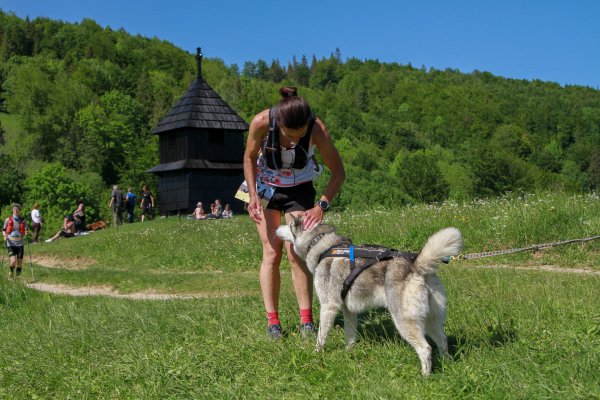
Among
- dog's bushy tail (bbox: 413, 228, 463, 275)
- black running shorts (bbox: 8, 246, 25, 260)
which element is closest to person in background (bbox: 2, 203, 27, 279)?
black running shorts (bbox: 8, 246, 25, 260)

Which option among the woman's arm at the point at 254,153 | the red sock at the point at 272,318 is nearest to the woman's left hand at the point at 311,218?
the woman's arm at the point at 254,153

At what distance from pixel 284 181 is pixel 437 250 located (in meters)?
1.87

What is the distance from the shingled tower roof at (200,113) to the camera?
38.4 m

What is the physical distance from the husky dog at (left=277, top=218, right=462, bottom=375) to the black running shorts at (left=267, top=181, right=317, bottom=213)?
53 centimetres

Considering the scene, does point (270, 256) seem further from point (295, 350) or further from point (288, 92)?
point (288, 92)

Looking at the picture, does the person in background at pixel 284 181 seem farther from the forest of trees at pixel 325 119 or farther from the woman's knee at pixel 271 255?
the forest of trees at pixel 325 119

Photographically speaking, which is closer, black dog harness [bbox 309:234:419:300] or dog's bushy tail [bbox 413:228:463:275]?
dog's bushy tail [bbox 413:228:463:275]

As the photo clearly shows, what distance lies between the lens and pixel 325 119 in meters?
141

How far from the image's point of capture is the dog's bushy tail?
4.64 metres

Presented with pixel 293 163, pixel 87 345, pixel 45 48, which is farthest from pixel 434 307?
pixel 45 48

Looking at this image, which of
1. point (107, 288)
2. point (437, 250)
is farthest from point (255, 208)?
point (107, 288)

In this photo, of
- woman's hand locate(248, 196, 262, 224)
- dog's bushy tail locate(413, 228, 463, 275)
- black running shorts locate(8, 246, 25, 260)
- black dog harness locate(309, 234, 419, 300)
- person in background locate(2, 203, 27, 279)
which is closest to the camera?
dog's bushy tail locate(413, 228, 463, 275)

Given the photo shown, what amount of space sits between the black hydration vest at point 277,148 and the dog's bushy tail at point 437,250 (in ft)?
5.48

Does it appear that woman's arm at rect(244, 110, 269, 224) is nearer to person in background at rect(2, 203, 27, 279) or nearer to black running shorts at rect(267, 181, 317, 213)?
black running shorts at rect(267, 181, 317, 213)
